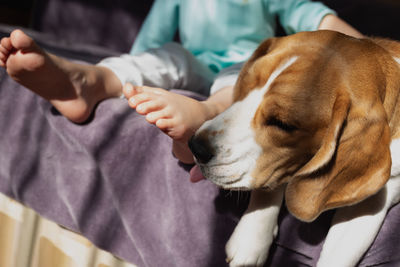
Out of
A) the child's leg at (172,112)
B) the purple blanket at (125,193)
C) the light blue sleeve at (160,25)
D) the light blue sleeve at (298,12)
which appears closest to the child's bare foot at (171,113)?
the child's leg at (172,112)

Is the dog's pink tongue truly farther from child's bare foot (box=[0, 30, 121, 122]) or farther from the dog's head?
child's bare foot (box=[0, 30, 121, 122])

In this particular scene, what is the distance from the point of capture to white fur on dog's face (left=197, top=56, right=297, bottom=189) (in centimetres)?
86

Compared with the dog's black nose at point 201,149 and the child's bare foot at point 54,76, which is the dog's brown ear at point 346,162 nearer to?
the dog's black nose at point 201,149

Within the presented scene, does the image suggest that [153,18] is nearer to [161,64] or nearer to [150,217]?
[161,64]

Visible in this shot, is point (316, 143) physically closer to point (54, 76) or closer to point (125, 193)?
point (125, 193)

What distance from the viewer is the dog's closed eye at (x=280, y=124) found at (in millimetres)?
838

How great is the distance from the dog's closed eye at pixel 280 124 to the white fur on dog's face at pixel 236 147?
0.13ft

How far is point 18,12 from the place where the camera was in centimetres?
311

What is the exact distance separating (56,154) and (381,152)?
908mm

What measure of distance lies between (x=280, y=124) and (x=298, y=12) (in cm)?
95

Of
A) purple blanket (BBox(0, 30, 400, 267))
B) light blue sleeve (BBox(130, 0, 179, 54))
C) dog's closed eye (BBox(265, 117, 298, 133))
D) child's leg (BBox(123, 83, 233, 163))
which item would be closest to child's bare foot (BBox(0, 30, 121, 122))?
purple blanket (BBox(0, 30, 400, 267))

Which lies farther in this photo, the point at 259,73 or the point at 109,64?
the point at 109,64

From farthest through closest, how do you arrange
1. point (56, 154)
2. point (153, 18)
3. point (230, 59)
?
1. point (153, 18)
2. point (230, 59)
3. point (56, 154)

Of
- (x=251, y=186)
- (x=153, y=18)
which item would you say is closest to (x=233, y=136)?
(x=251, y=186)
